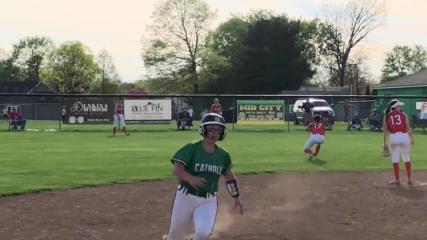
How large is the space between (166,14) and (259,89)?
15791mm

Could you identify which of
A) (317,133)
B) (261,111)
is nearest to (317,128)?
(317,133)

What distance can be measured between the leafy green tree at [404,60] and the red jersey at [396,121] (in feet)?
364

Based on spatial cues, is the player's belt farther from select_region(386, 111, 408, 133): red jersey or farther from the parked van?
the parked van

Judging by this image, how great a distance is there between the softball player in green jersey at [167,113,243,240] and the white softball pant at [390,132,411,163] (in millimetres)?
8611

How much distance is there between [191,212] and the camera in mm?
6074

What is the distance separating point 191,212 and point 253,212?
168 inches

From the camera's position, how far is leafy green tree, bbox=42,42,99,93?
107 meters

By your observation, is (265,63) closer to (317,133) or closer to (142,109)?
(142,109)

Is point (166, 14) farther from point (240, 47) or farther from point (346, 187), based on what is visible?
point (346, 187)

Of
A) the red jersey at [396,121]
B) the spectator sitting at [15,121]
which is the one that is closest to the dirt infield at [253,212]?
the red jersey at [396,121]

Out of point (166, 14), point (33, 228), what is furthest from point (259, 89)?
point (33, 228)

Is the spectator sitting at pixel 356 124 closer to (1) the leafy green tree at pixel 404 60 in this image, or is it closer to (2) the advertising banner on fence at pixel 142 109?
(2) the advertising banner on fence at pixel 142 109

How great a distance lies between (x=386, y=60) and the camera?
12288cm

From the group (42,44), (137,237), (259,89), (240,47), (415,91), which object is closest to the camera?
(137,237)
